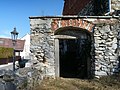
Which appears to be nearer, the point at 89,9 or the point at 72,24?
the point at 72,24

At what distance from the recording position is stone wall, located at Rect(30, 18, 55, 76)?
902cm

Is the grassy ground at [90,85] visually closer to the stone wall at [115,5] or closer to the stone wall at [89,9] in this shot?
the stone wall at [115,5]

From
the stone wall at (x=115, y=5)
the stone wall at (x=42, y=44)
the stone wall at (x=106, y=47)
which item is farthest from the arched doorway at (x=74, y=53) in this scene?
the stone wall at (x=115, y=5)

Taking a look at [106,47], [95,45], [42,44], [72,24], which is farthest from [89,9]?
[42,44]

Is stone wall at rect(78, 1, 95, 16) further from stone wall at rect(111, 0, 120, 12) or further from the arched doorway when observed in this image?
stone wall at rect(111, 0, 120, 12)

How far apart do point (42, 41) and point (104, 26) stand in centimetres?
273

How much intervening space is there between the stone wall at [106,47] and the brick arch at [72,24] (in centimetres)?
33

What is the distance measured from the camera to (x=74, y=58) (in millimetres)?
12852

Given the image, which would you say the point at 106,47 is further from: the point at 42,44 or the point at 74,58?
the point at 74,58

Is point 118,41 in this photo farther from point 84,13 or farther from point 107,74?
point 84,13

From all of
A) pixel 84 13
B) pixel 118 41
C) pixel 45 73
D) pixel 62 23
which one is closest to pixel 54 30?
pixel 62 23

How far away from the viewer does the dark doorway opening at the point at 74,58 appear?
11.1 metres

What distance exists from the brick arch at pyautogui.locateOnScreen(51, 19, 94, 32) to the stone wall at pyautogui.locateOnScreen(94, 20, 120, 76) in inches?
13.0

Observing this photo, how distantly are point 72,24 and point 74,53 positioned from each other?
451 centimetres
